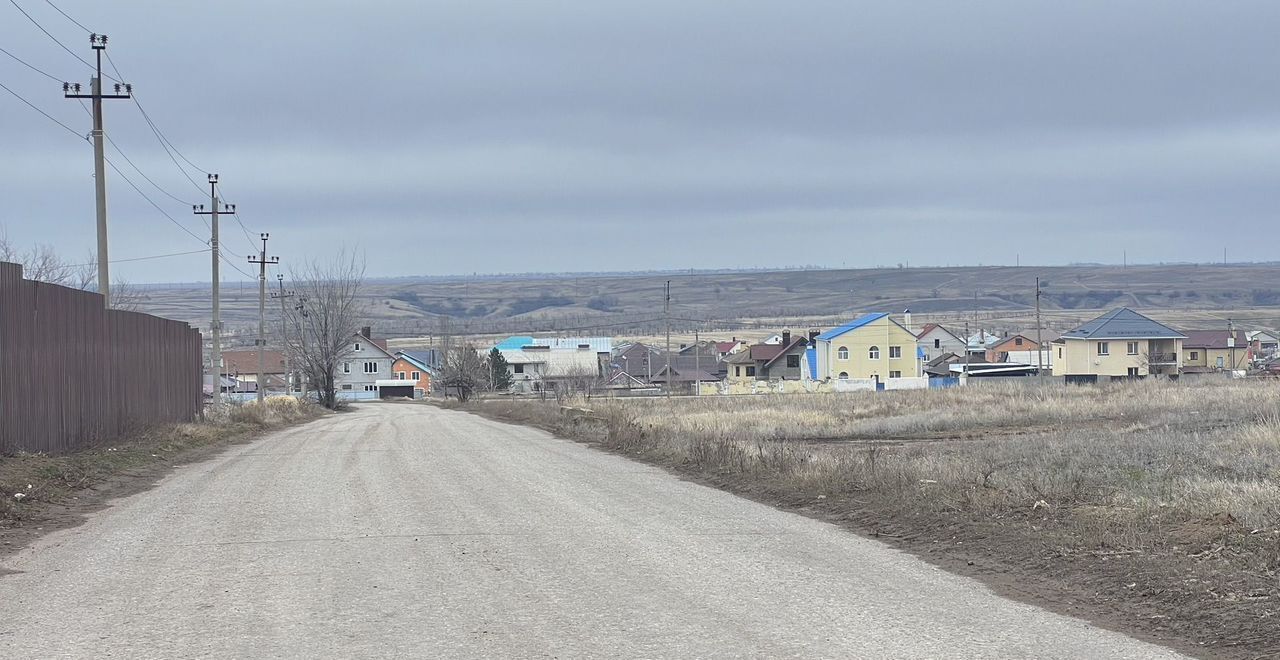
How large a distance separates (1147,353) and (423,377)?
70.9 m

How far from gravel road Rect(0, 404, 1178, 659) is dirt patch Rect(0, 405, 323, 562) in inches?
20.5

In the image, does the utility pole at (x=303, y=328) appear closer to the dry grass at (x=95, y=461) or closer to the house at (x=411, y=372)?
the dry grass at (x=95, y=461)

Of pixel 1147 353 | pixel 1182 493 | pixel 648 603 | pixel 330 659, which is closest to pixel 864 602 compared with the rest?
pixel 648 603

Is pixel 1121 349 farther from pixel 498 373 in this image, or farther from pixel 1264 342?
pixel 1264 342

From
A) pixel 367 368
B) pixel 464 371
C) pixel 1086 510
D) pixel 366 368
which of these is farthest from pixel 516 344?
pixel 1086 510

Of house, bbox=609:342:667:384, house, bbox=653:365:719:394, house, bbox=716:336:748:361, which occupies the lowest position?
house, bbox=653:365:719:394

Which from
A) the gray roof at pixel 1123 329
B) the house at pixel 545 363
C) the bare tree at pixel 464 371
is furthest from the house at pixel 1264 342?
the bare tree at pixel 464 371

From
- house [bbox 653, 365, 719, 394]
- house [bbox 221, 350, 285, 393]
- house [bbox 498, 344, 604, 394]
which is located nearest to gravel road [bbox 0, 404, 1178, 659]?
house [bbox 653, 365, 719, 394]

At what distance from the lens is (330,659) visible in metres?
6.82

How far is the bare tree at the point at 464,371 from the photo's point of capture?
87125 millimetres

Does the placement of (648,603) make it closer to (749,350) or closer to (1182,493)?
(1182,493)

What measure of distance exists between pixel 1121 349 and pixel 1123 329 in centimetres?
148

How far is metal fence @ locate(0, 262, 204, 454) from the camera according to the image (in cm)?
1681

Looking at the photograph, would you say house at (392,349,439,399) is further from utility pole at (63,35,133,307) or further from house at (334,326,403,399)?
utility pole at (63,35,133,307)
